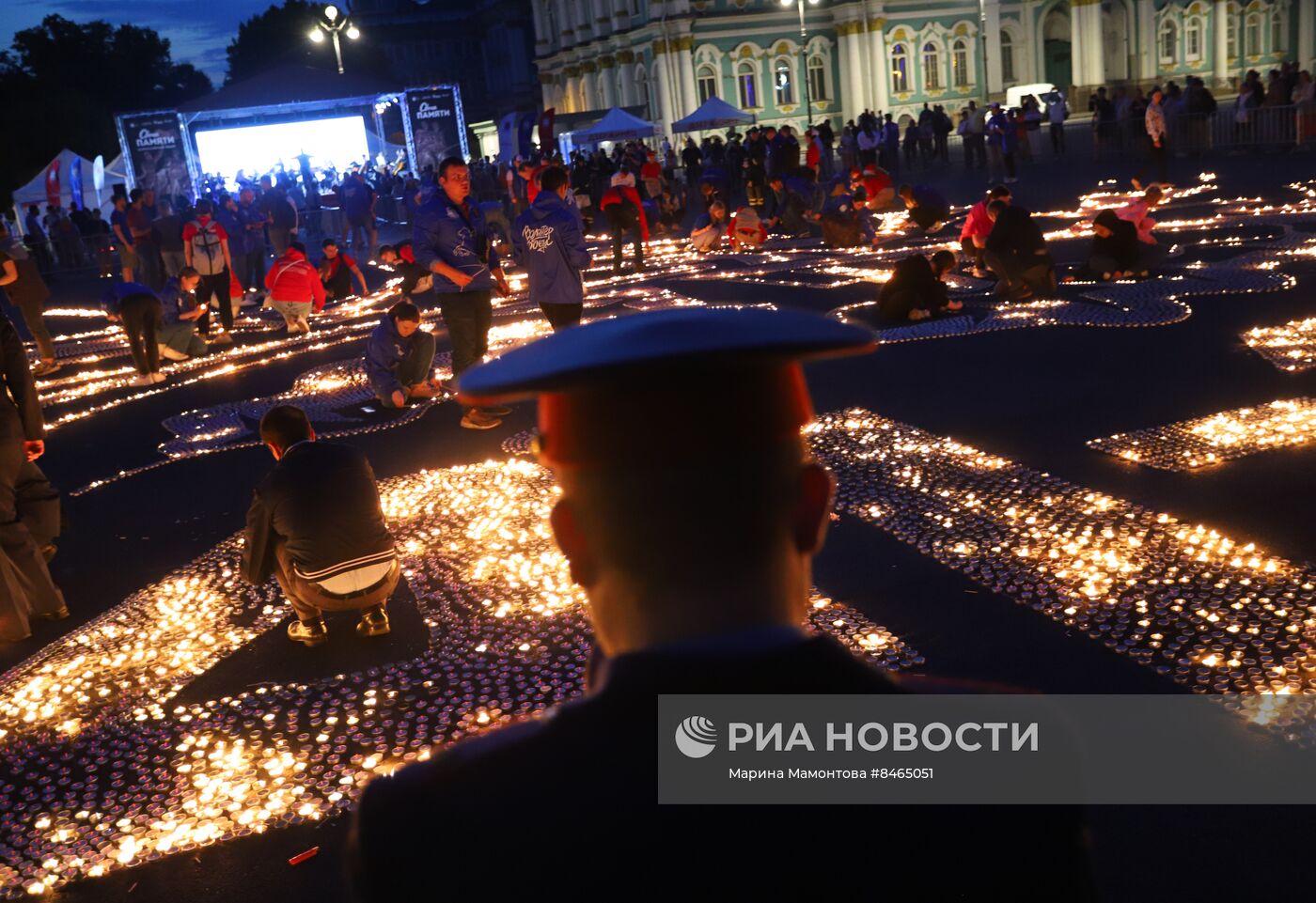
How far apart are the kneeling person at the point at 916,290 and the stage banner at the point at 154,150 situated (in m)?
31.6

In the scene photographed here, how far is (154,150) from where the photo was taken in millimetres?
38844

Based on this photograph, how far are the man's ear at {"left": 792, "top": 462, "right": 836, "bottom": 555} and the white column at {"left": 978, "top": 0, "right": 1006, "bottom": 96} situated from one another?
66.3 metres

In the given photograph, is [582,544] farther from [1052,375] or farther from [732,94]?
[732,94]

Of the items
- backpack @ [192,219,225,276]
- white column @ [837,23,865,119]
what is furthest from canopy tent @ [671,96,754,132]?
white column @ [837,23,865,119]

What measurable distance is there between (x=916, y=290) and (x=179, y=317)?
8.96m

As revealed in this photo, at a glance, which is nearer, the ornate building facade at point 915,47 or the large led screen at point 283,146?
the large led screen at point 283,146

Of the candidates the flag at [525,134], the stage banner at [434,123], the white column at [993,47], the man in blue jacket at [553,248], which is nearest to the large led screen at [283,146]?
the stage banner at [434,123]

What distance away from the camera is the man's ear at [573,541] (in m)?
1.33

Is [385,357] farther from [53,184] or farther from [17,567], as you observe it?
[53,184]

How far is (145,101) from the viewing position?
3204 inches

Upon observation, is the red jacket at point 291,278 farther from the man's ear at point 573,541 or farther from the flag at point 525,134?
the flag at point 525,134

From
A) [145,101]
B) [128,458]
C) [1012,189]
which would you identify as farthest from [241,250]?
[145,101]

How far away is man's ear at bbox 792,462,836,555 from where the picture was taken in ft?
4.31

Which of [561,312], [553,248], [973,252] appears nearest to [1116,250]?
[973,252]
